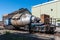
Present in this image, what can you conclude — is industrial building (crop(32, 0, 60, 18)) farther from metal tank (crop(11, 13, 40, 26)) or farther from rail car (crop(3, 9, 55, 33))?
rail car (crop(3, 9, 55, 33))

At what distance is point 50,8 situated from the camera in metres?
38.5

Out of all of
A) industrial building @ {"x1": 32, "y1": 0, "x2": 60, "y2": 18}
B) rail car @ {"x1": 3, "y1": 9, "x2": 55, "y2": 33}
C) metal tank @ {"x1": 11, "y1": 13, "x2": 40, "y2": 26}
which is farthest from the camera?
industrial building @ {"x1": 32, "y1": 0, "x2": 60, "y2": 18}

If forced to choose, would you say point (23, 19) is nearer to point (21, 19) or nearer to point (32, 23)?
point (21, 19)

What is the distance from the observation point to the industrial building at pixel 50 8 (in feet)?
121

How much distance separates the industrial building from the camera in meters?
36.9

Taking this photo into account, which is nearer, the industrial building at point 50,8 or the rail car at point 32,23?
the rail car at point 32,23

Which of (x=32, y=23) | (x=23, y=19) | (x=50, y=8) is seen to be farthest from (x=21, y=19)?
(x=50, y=8)

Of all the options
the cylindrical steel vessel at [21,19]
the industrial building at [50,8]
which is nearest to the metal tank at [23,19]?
the cylindrical steel vessel at [21,19]

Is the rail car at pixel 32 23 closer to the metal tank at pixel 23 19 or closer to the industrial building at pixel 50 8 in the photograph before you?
the metal tank at pixel 23 19

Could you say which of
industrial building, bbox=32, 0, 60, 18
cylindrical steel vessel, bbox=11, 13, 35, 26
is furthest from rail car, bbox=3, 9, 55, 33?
industrial building, bbox=32, 0, 60, 18

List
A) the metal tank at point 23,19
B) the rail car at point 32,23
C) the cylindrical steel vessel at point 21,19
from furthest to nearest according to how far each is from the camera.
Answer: the cylindrical steel vessel at point 21,19 → the metal tank at point 23,19 → the rail car at point 32,23

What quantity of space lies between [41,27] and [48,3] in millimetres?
26611

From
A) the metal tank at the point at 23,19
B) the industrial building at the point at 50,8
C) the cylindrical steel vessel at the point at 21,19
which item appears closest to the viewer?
the metal tank at the point at 23,19

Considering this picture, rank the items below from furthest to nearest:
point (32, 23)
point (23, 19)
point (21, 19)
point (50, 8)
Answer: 1. point (50, 8)
2. point (21, 19)
3. point (23, 19)
4. point (32, 23)
